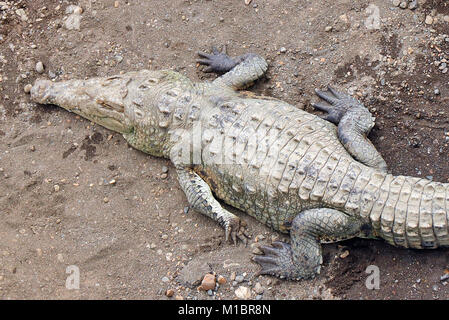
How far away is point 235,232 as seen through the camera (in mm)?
5574

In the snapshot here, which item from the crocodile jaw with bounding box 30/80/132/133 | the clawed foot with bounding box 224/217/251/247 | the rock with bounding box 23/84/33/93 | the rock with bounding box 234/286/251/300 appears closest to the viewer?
the rock with bounding box 234/286/251/300

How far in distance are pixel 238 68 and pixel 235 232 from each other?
73.0 inches

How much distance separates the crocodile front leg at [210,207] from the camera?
A: 5570mm

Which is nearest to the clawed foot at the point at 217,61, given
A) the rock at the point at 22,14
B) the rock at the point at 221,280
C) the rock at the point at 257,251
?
the rock at the point at 257,251

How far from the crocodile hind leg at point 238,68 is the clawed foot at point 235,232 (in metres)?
1.57

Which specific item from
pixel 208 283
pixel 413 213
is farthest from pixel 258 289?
pixel 413 213

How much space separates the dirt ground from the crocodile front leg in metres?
0.13

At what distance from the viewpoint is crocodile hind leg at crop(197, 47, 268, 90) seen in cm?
616

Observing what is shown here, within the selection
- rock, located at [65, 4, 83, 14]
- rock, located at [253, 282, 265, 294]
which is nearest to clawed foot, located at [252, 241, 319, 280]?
rock, located at [253, 282, 265, 294]

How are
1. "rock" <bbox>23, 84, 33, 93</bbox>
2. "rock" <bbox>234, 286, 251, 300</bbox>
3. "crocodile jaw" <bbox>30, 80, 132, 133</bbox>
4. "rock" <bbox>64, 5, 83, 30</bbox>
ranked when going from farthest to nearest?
1. "rock" <bbox>64, 5, 83, 30</bbox>
2. "rock" <bbox>23, 84, 33, 93</bbox>
3. "crocodile jaw" <bbox>30, 80, 132, 133</bbox>
4. "rock" <bbox>234, 286, 251, 300</bbox>

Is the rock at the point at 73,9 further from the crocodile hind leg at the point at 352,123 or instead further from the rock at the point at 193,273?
the rock at the point at 193,273

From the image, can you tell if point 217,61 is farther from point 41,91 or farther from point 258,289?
point 258,289

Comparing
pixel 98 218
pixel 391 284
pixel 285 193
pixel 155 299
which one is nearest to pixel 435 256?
pixel 391 284

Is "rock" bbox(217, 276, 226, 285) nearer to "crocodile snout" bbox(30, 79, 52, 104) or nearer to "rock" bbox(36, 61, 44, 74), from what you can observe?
"crocodile snout" bbox(30, 79, 52, 104)
